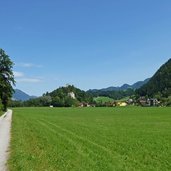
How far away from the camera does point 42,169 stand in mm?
15336

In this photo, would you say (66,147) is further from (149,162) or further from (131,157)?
(149,162)

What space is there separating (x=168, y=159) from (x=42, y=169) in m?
5.13

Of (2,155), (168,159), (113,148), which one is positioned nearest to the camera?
(168,159)

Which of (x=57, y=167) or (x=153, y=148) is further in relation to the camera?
(x=153, y=148)

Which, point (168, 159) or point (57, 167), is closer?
point (57, 167)

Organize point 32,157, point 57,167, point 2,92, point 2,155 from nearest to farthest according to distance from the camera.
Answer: point 57,167 → point 32,157 → point 2,155 → point 2,92

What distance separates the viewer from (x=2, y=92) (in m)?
109

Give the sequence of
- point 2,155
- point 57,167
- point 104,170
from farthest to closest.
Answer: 1. point 2,155
2. point 57,167
3. point 104,170

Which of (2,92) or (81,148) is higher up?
(2,92)

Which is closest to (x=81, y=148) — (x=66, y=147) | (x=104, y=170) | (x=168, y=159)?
(x=66, y=147)

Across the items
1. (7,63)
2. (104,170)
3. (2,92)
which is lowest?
(104,170)

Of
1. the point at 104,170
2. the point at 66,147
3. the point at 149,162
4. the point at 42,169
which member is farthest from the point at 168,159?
the point at 66,147

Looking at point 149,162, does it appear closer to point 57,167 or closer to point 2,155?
point 57,167

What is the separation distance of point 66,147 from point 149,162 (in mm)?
6674
